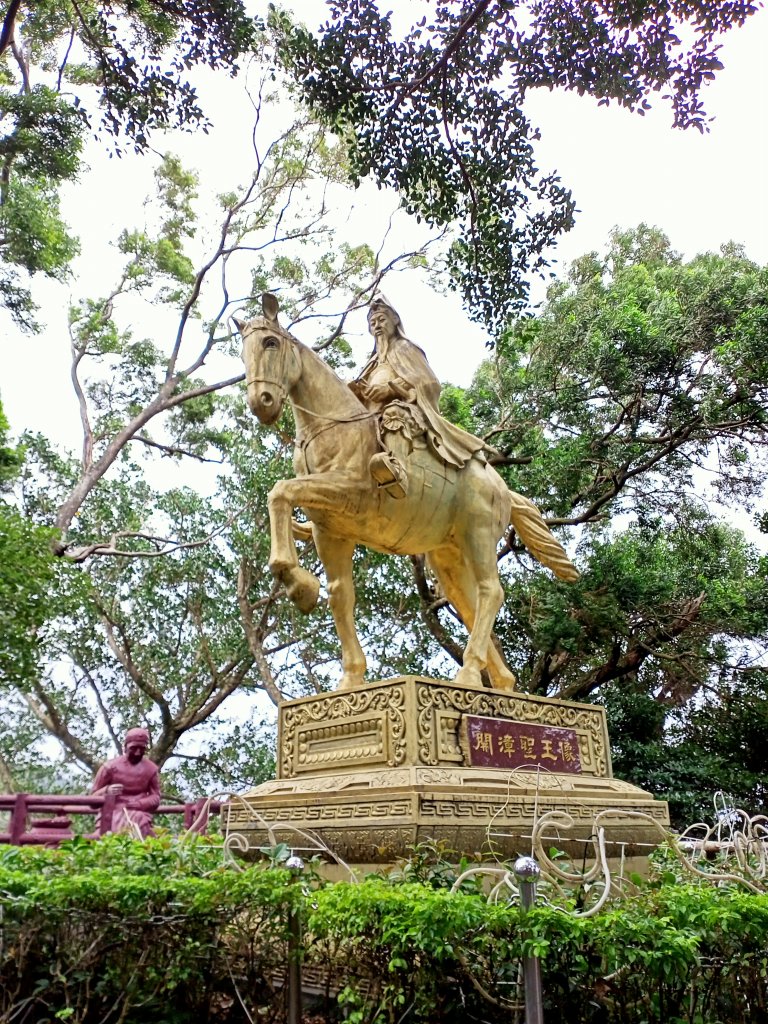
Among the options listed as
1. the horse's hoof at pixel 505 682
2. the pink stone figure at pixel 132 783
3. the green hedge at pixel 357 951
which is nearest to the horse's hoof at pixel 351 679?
the horse's hoof at pixel 505 682

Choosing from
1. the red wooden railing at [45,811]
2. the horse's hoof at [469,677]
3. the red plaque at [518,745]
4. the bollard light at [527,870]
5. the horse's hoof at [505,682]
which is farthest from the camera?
the red wooden railing at [45,811]

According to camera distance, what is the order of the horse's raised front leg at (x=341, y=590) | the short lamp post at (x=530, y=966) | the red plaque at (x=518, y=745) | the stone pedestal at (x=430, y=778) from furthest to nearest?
1. the horse's raised front leg at (x=341, y=590)
2. the red plaque at (x=518, y=745)
3. the stone pedestal at (x=430, y=778)
4. the short lamp post at (x=530, y=966)

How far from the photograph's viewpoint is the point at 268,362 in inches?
200

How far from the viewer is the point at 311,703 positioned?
5074 millimetres

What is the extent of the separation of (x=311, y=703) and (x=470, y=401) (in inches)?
306

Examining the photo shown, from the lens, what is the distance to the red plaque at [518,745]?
15.3ft

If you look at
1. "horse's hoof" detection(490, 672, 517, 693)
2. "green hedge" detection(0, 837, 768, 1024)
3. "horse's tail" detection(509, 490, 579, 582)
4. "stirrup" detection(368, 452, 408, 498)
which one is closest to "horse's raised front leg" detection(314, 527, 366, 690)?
"stirrup" detection(368, 452, 408, 498)

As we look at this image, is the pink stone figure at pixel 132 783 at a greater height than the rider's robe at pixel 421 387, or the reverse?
the rider's robe at pixel 421 387

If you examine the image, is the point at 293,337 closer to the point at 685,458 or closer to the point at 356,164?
the point at 356,164

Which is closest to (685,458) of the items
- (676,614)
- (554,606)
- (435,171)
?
(676,614)

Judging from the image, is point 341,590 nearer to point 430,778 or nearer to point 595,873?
point 430,778

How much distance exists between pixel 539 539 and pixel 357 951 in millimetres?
4135

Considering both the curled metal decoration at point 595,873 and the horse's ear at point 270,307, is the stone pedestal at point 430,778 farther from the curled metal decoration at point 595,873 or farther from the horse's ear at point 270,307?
the horse's ear at point 270,307

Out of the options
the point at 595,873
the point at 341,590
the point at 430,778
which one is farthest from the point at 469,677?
the point at 595,873
